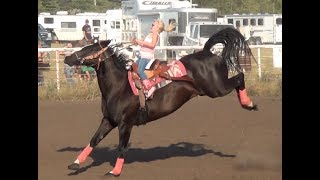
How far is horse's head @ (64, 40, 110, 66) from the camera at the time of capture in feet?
28.0

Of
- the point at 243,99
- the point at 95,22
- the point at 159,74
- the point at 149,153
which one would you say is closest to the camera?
the point at 159,74

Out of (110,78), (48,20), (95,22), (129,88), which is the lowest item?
(129,88)

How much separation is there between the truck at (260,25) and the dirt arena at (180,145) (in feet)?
76.5

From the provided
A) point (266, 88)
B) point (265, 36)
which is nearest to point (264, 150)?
point (266, 88)

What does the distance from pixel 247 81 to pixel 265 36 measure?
2221cm

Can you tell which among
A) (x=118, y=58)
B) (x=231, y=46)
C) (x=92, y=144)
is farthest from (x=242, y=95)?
(x=92, y=144)

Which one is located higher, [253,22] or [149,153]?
[253,22]

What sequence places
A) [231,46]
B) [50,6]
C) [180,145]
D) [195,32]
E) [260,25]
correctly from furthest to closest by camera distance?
[50,6] → [260,25] → [195,32] → [180,145] → [231,46]

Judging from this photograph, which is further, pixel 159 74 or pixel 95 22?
pixel 95 22

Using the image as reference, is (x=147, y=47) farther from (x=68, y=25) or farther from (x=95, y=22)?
(x=68, y=25)

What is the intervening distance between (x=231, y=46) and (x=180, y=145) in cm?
204

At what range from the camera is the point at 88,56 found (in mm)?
8555
